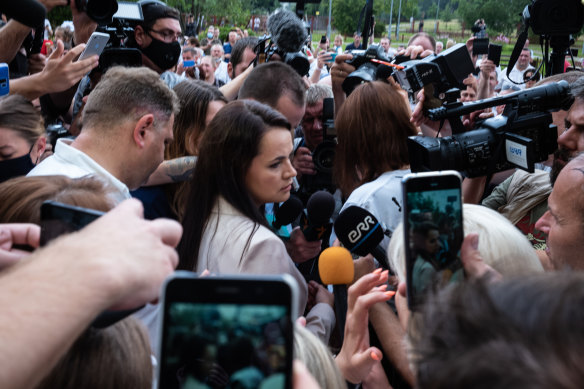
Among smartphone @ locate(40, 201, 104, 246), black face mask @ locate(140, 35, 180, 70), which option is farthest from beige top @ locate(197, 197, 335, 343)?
black face mask @ locate(140, 35, 180, 70)

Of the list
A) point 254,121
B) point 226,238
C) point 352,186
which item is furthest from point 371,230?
point 352,186

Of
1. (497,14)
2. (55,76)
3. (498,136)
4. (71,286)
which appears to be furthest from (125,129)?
(497,14)

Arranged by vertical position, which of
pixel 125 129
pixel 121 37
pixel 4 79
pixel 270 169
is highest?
pixel 121 37

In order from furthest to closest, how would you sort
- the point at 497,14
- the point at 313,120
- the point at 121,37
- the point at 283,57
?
1. the point at 497,14
2. the point at 283,57
3. the point at 313,120
4. the point at 121,37

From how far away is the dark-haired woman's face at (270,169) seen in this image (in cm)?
236

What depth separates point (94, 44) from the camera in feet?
10.0

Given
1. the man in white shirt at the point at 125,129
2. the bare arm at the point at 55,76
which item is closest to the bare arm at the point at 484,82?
the man in white shirt at the point at 125,129

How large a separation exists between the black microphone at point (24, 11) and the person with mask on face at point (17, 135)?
37.6 inches

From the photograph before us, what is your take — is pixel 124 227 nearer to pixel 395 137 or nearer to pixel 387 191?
Result: pixel 387 191

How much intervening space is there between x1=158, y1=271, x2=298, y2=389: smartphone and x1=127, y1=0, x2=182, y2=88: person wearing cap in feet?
12.0

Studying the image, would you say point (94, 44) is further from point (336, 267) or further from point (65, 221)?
point (65, 221)

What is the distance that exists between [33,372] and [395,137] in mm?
2335

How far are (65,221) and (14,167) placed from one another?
1.80m

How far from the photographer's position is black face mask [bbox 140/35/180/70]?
4164mm
